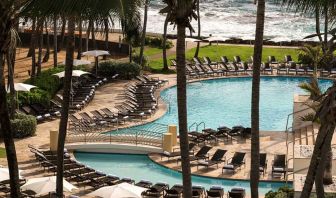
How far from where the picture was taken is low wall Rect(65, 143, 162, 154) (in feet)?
95.7

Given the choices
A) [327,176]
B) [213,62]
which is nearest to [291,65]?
[213,62]

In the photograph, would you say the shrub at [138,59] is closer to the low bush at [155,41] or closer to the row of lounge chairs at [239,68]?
the row of lounge chairs at [239,68]

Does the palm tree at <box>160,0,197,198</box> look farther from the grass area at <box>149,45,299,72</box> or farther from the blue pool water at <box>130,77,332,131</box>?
the grass area at <box>149,45,299,72</box>

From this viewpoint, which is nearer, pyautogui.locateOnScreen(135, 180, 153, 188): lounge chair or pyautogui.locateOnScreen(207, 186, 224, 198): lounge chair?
pyautogui.locateOnScreen(207, 186, 224, 198): lounge chair

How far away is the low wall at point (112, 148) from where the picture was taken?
95.7ft

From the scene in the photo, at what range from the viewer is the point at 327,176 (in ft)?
65.2

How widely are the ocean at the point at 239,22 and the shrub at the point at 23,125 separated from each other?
3960cm

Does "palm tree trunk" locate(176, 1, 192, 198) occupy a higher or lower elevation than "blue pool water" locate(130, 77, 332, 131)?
higher

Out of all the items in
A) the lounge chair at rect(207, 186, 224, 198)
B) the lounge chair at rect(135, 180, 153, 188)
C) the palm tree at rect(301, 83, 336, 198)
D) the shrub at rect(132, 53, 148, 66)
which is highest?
the palm tree at rect(301, 83, 336, 198)

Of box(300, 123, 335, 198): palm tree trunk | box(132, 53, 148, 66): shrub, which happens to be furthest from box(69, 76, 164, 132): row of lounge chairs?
box(300, 123, 335, 198): palm tree trunk

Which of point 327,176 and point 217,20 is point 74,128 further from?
point 217,20

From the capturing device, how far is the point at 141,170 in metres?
27.5

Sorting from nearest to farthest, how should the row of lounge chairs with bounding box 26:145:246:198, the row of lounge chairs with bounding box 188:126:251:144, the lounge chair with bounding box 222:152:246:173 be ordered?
the row of lounge chairs with bounding box 26:145:246:198
the lounge chair with bounding box 222:152:246:173
the row of lounge chairs with bounding box 188:126:251:144

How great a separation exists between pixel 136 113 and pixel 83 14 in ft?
69.7
